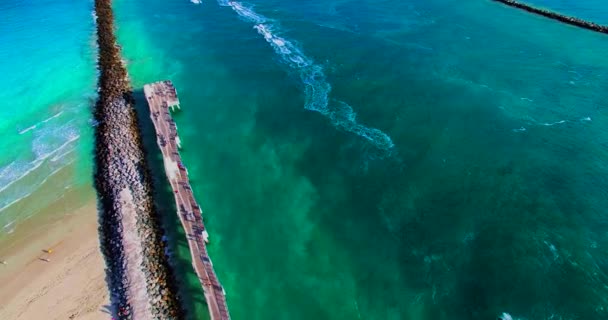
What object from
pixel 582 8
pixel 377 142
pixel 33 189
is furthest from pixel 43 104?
pixel 582 8

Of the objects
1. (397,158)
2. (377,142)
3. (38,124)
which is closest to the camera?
(397,158)

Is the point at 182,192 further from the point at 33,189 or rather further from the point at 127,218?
the point at 33,189

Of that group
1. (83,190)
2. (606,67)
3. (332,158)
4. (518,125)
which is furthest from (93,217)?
(606,67)

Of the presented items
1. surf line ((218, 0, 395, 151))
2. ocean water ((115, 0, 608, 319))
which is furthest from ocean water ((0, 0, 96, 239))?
surf line ((218, 0, 395, 151))

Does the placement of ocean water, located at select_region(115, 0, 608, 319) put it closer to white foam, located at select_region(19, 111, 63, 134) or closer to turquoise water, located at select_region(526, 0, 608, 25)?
turquoise water, located at select_region(526, 0, 608, 25)

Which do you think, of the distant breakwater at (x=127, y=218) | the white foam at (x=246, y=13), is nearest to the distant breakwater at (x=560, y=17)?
the white foam at (x=246, y=13)
